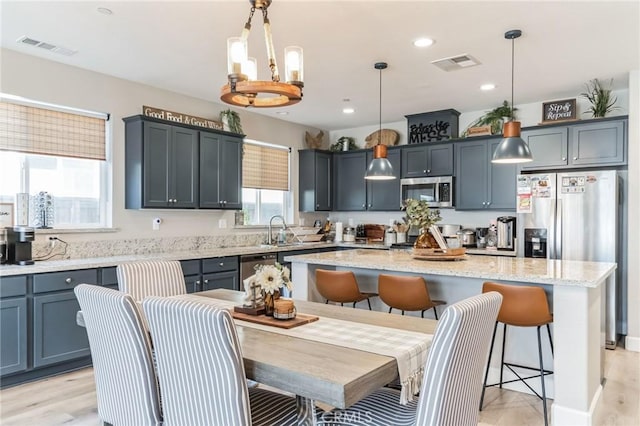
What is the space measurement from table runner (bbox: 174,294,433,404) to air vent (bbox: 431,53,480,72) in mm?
2747

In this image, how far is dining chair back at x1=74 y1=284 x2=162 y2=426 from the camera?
1.76 m

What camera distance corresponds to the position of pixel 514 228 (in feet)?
17.4

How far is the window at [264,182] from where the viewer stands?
237 inches

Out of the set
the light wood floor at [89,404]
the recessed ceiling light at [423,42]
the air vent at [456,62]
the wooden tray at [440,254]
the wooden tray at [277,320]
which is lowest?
the light wood floor at [89,404]

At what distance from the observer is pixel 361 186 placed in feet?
21.9

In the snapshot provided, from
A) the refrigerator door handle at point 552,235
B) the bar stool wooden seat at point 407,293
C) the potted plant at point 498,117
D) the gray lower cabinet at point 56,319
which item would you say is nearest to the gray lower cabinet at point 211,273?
the gray lower cabinet at point 56,319

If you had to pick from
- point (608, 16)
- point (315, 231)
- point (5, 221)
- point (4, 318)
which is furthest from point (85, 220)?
point (608, 16)

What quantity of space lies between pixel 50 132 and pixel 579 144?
5.31m

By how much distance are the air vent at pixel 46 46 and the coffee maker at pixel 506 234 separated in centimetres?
476

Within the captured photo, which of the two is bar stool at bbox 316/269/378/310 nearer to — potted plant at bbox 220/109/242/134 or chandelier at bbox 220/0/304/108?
chandelier at bbox 220/0/304/108

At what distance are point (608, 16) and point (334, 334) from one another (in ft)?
9.67

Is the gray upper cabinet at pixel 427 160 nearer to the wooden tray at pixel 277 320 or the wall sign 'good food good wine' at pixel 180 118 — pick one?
the wall sign 'good food good wine' at pixel 180 118

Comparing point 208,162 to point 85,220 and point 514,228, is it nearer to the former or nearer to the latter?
point 85,220

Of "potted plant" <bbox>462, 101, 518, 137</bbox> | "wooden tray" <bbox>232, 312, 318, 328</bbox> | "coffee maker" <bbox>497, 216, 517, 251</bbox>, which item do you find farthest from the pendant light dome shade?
"potted plant" <bbox>462, 101, 518, 137</bbox>
